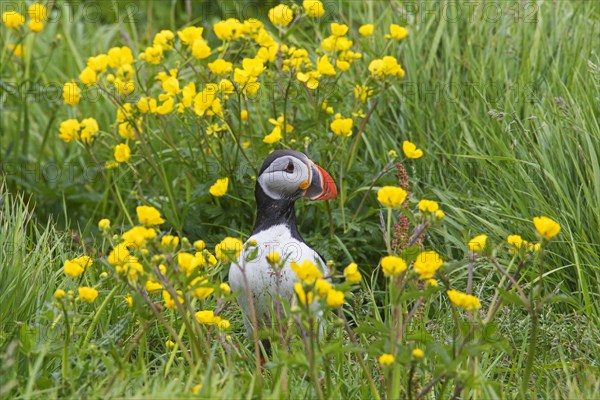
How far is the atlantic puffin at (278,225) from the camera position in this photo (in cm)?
296

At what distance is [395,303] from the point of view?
90.6 inches

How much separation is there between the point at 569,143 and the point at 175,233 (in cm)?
161

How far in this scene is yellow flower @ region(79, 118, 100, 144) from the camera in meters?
3.39

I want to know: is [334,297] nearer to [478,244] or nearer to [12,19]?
[478,244]

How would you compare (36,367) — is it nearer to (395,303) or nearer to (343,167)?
(395,303)

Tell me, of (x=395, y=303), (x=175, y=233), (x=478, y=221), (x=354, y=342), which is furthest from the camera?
(x=175, y=233)

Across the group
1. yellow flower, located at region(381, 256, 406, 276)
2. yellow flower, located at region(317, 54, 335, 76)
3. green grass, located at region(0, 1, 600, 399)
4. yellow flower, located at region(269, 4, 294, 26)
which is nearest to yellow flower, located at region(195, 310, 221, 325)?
green grass, located at region(0, 1, 600, 399)

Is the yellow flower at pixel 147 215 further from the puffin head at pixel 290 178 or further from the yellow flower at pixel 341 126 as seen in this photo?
the yellow flower at pixel 341 126

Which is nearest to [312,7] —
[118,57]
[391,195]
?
[118,57]

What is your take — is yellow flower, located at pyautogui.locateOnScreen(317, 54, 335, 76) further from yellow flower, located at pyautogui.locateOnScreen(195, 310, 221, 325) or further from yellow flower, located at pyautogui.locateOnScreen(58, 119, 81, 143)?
yellow flower, located at pyautogui.locateOnScreen(195, 310, 221, 325)

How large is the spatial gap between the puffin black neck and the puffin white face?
3cm

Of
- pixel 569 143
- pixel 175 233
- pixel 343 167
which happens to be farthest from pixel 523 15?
pixel 175 233

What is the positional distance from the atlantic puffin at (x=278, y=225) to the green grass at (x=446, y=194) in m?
0.19

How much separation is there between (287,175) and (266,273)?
33 cm
